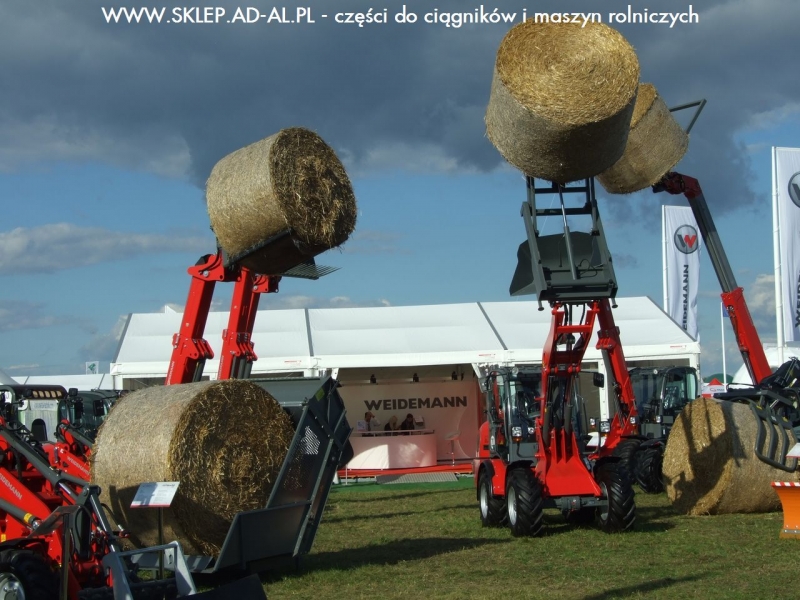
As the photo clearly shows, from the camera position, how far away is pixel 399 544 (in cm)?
1167

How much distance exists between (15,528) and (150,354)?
43.7 ft

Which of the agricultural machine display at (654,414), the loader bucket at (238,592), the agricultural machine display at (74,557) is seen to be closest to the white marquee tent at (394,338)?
the agricultural machine display at (654,414)

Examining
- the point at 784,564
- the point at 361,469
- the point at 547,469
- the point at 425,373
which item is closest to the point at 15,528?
the point at 547,469

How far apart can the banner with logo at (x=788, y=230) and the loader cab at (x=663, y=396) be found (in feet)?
7.09

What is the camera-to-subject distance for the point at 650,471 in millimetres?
16672

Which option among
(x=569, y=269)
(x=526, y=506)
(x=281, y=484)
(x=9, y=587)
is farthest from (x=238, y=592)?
(x=526, y=506)

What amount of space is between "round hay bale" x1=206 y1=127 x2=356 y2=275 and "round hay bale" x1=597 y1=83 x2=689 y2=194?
5.74m

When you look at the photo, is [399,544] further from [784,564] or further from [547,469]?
[784,564]

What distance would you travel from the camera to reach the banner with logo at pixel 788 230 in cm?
1917

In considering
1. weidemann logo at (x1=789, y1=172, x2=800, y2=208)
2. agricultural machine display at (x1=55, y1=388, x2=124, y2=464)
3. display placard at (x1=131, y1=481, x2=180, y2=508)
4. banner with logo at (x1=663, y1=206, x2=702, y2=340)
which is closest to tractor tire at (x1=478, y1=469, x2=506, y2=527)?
display placard at (x1=131, y1=481, x2=180, y2=508)

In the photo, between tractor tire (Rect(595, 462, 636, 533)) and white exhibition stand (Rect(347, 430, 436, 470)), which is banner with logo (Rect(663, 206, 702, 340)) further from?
tractor tire (Rect(595, 462, 636, 533))

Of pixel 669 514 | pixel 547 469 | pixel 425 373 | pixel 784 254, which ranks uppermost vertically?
pixel 784 254

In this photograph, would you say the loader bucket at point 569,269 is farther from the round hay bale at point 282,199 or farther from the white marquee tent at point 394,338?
the white marquee tent at point 394,338

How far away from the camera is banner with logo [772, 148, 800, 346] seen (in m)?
19.2
